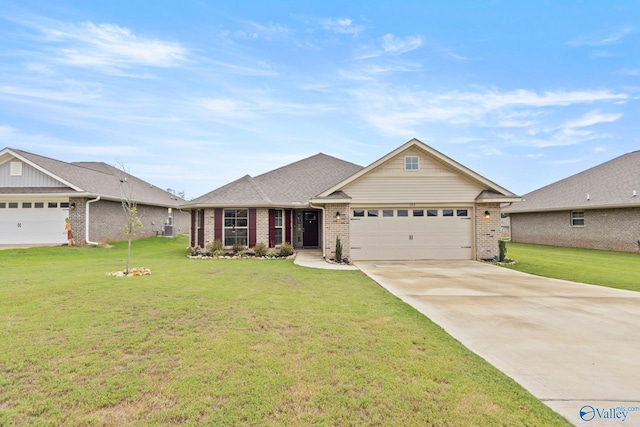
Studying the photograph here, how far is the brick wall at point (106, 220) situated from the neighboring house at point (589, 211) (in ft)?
84.8

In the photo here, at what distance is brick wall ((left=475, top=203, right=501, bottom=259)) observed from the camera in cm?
1331

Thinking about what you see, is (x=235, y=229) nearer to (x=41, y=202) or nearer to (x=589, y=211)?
(x=41, y=202)

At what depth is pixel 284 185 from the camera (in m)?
18.0

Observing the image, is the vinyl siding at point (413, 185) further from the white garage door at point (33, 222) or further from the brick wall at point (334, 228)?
the white garage door at point (33, 222)

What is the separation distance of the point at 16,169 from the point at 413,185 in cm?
2211

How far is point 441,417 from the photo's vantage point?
8.35ft

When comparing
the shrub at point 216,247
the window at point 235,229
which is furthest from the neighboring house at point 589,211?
the shrub at point 216,247

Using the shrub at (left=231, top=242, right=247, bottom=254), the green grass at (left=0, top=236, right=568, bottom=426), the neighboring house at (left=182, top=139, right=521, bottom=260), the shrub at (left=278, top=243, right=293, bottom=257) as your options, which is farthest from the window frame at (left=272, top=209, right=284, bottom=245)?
the green grass at (left=0, top=236, right=568, bottom=426)

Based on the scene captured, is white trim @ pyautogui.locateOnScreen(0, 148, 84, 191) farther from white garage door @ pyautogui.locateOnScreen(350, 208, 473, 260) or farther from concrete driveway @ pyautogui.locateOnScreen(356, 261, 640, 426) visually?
→ concrete driveway @ pyautogui.locateOnScreen(356, 261, 640, 426)

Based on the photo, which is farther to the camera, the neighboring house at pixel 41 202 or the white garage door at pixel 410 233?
the neighboring house at pixel 41 202

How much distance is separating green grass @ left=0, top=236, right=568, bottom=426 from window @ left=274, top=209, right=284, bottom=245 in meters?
9.35

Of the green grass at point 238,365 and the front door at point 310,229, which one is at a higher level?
the front door at point 310,229

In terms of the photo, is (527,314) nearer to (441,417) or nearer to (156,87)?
(441,417)

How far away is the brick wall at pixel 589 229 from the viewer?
16.4 metres
